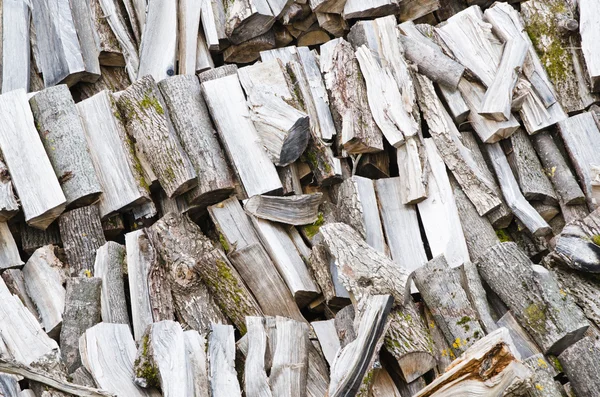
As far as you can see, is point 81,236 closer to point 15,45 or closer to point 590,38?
point 15,45

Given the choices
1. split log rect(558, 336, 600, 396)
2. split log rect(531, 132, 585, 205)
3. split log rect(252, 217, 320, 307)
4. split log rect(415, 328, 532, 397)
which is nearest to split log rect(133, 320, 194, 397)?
split log rect(252, 217, 320, 307)

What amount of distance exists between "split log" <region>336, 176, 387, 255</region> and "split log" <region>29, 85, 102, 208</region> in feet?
5.54

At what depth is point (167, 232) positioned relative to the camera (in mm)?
4895

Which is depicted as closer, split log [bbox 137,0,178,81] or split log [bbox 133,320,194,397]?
split log [bbox 133,320,194,397]

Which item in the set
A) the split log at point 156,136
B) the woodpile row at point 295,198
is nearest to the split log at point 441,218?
the woodpile row at point 295,198

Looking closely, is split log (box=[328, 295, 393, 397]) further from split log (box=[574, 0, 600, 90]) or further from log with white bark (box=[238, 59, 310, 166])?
split log (box=[574, 0, 600, 90])

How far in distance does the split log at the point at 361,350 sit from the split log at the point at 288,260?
0.62 m

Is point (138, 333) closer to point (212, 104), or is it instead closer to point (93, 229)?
point (93, 229)

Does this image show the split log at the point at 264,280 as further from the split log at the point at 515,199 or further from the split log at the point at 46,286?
the split log at the point at 515,199

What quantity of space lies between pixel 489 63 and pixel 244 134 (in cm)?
192

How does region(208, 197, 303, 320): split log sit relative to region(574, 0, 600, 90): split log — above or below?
below

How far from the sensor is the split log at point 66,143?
5039 millimetres

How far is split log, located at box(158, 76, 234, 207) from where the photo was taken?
5051 millimetres

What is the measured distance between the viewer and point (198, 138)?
204 inches
